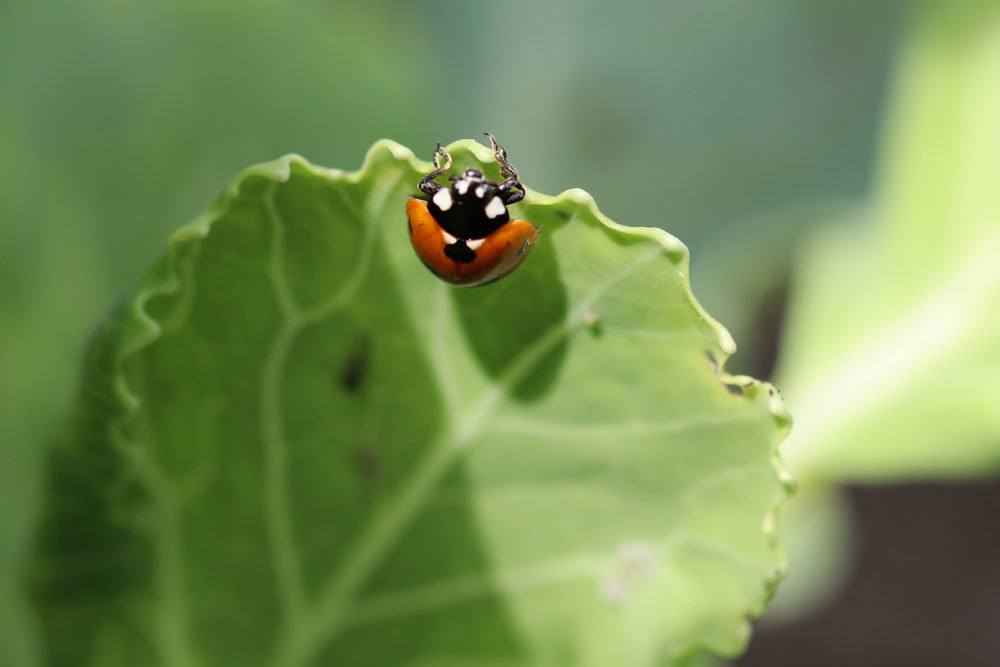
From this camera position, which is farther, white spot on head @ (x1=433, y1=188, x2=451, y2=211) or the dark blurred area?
the dark blurred area

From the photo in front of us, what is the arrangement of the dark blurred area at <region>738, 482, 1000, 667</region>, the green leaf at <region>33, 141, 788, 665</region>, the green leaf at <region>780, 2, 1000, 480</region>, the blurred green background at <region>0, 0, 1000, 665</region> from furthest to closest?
the dark blurred area at <region>738, 482, 1000, 667</region> < the green leaf at <region>780, 2, 1000, 480</region> < the blurred green background at <region>0, 0, 1000, 665</region> < the green leaf at <region>33, 141, 788, 665</region>

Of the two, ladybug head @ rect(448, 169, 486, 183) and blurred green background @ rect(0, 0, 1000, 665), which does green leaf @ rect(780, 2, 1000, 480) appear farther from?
ladybug head @ rect(448, 169, 486, 183)

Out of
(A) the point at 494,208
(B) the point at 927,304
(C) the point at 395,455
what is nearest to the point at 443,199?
(A) the point at 494,208

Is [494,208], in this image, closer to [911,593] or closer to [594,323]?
[594,323]

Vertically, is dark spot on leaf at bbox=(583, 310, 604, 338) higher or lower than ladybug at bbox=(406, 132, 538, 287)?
lower

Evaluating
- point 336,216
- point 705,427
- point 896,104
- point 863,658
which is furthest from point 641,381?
point 863,658

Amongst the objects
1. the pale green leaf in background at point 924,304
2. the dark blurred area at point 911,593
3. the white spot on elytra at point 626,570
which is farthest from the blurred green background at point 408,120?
the white spot on elytra at point 626,570

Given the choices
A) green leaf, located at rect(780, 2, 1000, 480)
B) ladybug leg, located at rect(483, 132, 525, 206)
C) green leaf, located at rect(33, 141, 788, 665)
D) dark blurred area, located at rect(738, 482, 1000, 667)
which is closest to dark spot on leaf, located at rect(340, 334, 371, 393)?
green leaf, located at rect(33, 141, 788, 665)

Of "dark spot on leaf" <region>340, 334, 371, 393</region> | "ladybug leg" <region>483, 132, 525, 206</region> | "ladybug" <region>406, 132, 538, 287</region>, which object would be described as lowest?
"dark spot on leaf" <region>340, 334, 371, 393</region>

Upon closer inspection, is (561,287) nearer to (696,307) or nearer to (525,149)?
(696,307)
